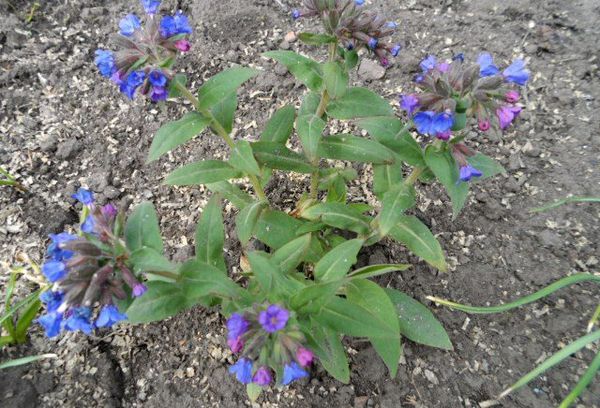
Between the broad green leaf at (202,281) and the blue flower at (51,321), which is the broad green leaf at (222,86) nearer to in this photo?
the broad green leaf at (202,281)

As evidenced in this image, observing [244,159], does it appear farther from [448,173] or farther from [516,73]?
[516,73]

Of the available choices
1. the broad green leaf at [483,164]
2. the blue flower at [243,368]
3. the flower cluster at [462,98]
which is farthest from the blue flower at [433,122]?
the blue flower at [243,368]

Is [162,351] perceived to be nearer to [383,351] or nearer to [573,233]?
[383,351]

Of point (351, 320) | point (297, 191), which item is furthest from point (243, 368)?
point (297, 191)

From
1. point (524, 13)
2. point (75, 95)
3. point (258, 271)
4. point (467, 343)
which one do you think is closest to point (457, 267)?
point (467, 343)

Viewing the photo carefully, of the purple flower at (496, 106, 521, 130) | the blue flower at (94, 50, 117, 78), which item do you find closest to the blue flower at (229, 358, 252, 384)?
the blue flower at (94, 50, 117, 78)

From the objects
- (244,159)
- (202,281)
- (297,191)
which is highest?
(244,159)
